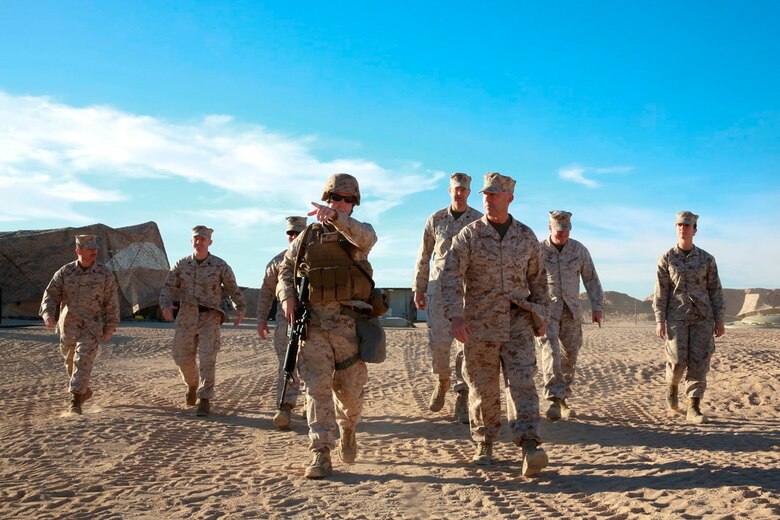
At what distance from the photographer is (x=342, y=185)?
5.47m

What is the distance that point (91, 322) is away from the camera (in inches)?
348

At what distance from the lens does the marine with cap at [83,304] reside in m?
8.82

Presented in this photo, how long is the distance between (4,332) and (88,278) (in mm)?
12940

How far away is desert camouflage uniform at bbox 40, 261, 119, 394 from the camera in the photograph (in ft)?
29.1

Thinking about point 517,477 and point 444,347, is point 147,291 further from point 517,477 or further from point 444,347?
point 517,477

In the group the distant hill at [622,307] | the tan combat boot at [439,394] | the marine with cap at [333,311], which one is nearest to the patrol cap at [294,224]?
the tan combat boot at [439,394]

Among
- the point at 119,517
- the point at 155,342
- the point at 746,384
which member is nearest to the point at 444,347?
the point at 119,517

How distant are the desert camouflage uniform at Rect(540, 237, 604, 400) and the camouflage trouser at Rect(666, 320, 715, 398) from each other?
34.8 inches

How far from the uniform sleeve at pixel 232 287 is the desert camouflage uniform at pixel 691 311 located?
487cm

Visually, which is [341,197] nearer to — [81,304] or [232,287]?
[232,287]

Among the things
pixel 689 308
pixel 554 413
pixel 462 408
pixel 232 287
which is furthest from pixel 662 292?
pixel 232 287

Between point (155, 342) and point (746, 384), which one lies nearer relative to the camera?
point (746, 384)

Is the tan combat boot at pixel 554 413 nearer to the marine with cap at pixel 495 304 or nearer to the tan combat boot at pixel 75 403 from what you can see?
the marine with cap at pixel 495 304

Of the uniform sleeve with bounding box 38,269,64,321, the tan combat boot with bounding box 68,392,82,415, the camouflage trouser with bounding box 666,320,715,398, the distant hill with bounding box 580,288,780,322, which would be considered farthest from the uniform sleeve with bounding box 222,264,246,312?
the distant hill with bounding box 580,288,780,322
